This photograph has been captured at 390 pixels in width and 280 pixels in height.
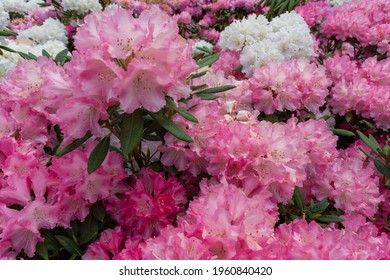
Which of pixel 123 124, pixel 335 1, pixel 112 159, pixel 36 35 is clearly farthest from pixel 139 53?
pixel 335 1

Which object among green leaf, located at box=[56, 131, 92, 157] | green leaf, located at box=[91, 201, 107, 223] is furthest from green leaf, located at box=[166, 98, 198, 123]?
green leaf, located at box=[91, 201, 107, 223]

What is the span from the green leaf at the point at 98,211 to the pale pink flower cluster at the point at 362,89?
4.37 feet

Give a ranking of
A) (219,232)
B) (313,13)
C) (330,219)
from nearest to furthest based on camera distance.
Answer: (219,232) → (330,219) → (313,13)

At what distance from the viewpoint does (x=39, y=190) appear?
1217mm

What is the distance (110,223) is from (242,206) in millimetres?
530

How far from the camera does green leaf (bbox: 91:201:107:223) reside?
1.28 m

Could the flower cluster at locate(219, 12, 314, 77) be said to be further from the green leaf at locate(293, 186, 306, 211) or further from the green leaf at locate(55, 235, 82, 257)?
the green leaf at locate(55, 235, 82, 257)

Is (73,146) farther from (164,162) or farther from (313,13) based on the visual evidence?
(313,13)

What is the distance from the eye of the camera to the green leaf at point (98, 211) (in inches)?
50.6

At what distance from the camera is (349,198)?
1.53 meters

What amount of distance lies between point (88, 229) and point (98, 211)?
2.5 inches

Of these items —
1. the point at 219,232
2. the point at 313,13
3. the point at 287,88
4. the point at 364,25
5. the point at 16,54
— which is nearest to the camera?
the point at 219,232

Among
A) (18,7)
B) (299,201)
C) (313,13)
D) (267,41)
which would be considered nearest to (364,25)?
(313,13)

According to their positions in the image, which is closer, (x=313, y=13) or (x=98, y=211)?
(x=98, y=211)
